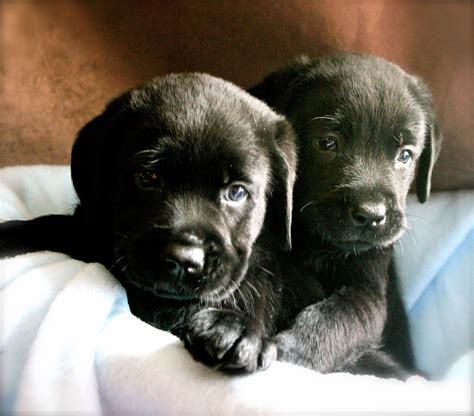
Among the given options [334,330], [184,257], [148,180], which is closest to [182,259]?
[184,257]

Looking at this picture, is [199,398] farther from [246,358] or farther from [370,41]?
[370,41]

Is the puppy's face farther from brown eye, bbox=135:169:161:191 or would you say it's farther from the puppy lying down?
brown eye, bbox=135:169:161:191

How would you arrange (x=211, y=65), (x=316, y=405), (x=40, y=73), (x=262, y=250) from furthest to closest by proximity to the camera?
(x=211, y=65) → (x=40, y=73) → (x=262, y=250) → (x=316, y=405)

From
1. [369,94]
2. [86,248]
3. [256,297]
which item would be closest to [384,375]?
[256,297]

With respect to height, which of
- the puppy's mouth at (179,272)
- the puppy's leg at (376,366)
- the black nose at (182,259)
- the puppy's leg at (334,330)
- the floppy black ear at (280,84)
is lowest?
the puppy's leg at (376,366)

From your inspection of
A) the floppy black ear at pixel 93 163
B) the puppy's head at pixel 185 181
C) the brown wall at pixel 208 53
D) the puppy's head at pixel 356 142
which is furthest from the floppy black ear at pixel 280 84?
the floppy black ear at pixel 93 163

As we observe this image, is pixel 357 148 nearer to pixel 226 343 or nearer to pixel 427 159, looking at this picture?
pixel 427 159

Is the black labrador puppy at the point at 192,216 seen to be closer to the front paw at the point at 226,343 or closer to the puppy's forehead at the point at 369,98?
the front paw at the point at 226,343
